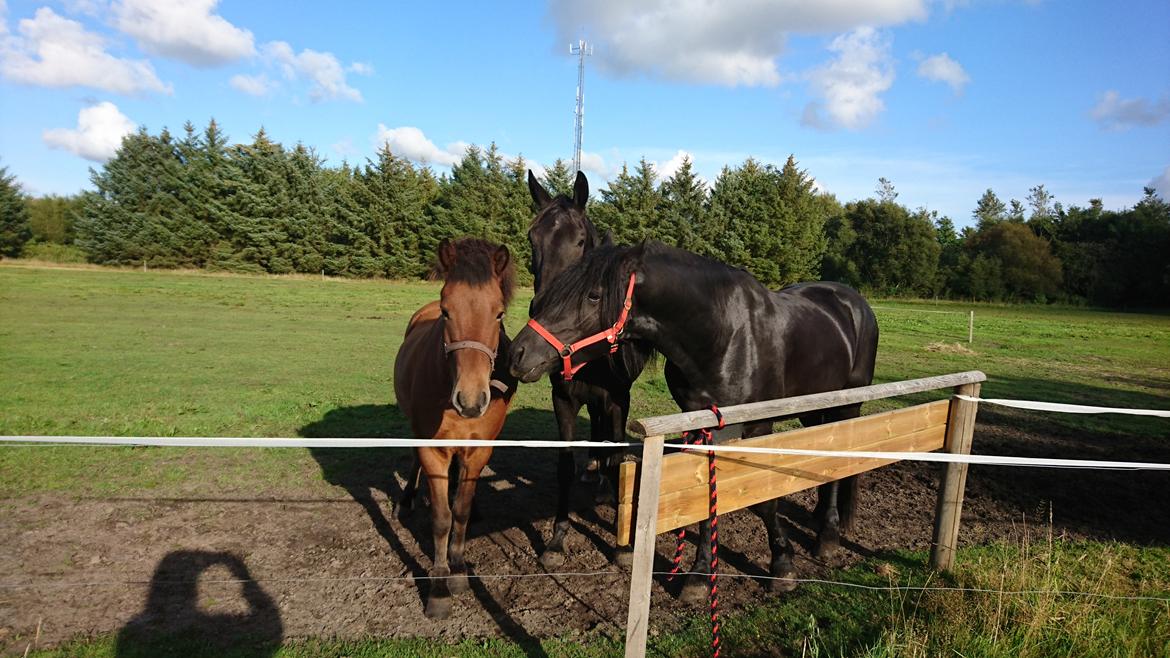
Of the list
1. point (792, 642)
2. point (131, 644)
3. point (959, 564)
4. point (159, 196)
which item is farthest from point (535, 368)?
point (159, 196)

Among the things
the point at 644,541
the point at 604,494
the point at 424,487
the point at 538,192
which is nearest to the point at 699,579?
the point at 644,541

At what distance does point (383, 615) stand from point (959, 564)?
12.0 feet

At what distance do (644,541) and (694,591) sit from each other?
1.47 metres

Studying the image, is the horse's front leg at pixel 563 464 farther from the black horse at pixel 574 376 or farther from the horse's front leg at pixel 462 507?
the horse's front leg at pixel 462 507

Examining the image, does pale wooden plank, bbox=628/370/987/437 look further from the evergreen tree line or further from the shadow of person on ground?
the evergreen tree line

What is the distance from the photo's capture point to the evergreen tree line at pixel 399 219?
35219mm

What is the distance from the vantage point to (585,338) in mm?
3041

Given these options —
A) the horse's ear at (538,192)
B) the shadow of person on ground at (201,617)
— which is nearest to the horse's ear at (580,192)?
the horse's ear at (538,192)

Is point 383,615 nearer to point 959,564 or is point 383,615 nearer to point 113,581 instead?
point 113,581

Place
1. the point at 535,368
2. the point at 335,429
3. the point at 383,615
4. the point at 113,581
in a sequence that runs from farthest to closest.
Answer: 1. the point at 335,429
2. the point at 113,581
3. the point at 383,615
4. the point at 535,368

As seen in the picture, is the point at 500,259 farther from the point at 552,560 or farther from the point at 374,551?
the point at 374,551

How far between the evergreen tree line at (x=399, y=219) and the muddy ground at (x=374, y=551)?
28.9 meters

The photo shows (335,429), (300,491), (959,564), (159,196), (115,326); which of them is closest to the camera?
(959,564)

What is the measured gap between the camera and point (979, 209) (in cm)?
8088
